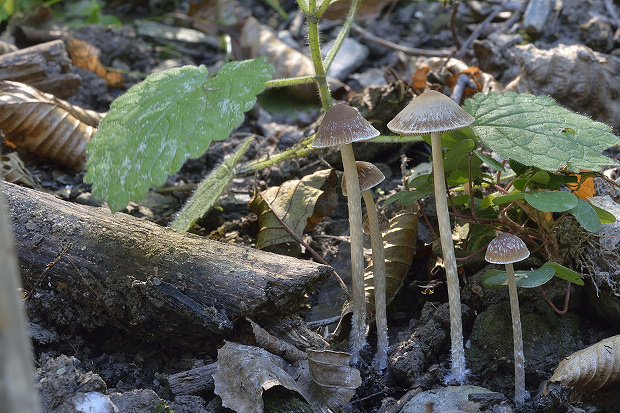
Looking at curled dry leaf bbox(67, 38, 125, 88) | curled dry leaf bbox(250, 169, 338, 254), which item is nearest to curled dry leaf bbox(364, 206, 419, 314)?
curled dry leaf bbox(250, 169, 338, 254)

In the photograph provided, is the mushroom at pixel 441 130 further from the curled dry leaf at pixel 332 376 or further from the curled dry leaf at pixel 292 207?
the curled dry leaf at pixel 292 207

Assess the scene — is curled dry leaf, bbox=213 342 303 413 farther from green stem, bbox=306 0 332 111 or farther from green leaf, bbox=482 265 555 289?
green stem, bbox=306 0 332 111

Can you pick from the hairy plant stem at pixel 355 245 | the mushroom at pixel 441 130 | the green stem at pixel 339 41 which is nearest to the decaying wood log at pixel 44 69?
the green stem at pixel 339 41

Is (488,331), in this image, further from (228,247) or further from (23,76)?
(23,76)

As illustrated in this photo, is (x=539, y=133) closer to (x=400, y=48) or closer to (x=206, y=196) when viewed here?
(x=206, y=196)

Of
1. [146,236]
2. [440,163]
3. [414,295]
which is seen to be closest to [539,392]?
[414,295]

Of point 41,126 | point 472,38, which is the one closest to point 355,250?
point 41,126
